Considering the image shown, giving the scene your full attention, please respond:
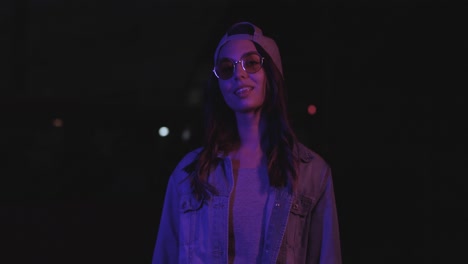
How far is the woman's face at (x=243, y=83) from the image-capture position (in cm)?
158

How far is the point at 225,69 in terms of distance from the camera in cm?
163

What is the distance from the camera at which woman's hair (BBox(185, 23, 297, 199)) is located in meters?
1.56

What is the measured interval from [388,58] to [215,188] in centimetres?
260

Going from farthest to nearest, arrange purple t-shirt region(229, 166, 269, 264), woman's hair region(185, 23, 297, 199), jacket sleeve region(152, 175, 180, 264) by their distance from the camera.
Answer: jacket sleeve region(152, 175, 180, 264) → woman's hair region(185, 23, 297, 199) → purple t-shirt region(229, 166, 269, 264)

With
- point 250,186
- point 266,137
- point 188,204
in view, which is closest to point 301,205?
point 250,186

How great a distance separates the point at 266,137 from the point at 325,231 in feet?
1.42

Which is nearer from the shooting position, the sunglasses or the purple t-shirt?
the purple t-shirt

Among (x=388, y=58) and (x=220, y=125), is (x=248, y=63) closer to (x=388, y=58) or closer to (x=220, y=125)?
(x=220, y=125)

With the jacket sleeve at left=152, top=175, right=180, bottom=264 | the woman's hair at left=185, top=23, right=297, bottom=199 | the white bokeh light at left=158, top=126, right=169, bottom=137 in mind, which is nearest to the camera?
the woman's hair at left=185, top=23, right=297, bottom=199

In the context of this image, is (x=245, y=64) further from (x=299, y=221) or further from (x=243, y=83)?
(x=299, y=221)

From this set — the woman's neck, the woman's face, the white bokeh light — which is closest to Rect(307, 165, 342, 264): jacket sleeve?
the woman's neck

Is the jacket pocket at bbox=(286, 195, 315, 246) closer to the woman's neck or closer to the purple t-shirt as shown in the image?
the purple t-shirt

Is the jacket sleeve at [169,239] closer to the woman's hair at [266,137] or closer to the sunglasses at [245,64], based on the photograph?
the woman's hair at [266,137]

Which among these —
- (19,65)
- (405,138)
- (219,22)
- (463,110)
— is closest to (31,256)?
(19,65)
